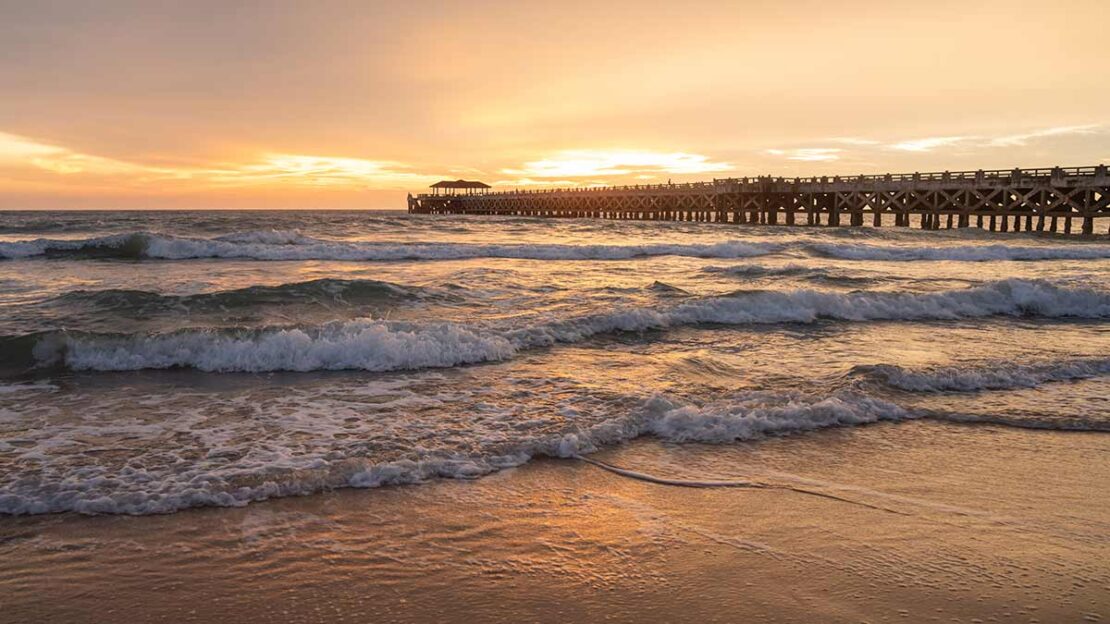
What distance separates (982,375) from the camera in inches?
300

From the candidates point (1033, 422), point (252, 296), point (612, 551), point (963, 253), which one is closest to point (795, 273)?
point (963, 253)

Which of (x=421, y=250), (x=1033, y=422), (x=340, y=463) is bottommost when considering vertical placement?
(x=1033, y=422)

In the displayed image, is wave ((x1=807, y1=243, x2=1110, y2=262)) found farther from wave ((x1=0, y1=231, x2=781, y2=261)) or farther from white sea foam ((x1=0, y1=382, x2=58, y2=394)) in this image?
white sea foam ((x1=0, y1=382, x2=58, y2=394))

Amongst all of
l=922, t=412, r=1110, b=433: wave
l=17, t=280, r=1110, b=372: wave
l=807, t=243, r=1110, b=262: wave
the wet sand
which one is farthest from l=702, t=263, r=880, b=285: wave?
the wet sand

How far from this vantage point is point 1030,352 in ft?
30.1

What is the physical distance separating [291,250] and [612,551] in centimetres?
2127

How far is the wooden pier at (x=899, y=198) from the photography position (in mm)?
31844

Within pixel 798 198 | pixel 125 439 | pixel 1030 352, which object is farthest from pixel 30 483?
pixel 798 198

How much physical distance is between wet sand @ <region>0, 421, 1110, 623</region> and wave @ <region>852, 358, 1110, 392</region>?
2.29 meters

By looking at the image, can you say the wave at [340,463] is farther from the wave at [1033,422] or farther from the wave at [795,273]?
the wave at [795,273]

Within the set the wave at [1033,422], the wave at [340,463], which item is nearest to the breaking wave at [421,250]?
the wave at [340,463]

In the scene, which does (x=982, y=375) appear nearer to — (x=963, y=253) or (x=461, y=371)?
(x=461, y=371)

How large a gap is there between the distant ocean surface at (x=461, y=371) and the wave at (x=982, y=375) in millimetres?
33

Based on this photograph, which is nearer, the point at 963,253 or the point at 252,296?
the point at 252,296
